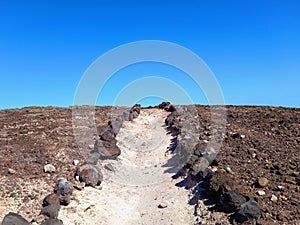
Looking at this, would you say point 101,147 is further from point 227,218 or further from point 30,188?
point 227,218

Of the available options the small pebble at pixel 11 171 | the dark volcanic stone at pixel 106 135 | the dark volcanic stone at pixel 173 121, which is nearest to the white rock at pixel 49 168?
the small pebble at pixel 11 171

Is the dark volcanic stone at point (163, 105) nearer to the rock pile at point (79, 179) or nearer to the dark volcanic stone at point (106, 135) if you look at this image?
the rock pile at point (79, 179)

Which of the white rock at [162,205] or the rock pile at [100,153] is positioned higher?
the rock pile at [100,153]

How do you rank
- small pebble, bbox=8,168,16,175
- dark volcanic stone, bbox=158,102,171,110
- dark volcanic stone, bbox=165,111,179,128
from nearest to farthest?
small pebble, bbox=8,168,16,175 → dark volcanic stone, bbox=165,111,179,128 → dark volcanic stone, bbox=158,102,171,110

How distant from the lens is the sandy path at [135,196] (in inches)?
383

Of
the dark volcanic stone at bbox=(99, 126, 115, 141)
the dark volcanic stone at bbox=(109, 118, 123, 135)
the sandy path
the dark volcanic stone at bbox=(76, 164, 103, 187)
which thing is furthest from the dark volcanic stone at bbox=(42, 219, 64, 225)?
the dark volcanic stone at bbox=(109, 118, 123, 135)

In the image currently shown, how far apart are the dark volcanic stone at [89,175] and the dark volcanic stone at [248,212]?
483 centimetres

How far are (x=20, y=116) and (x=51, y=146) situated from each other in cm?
790

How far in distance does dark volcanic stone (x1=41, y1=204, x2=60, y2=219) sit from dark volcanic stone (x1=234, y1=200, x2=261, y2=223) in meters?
4.66

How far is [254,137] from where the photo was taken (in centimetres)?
1388

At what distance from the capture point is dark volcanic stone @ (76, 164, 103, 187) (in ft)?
36.9

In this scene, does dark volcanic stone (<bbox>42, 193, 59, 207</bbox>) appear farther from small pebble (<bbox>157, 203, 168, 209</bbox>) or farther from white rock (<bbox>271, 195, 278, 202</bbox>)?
white rock (<bbox>271, 195, 278, 202</bbox>)

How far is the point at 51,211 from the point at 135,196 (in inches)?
123

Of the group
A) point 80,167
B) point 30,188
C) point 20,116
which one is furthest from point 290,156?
point 20,116
